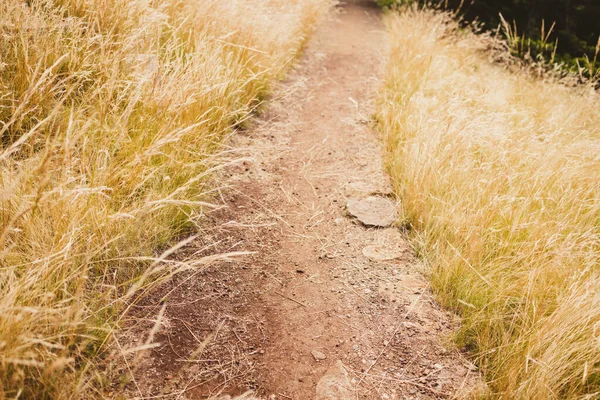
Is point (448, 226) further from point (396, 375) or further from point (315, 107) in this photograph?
point (315, 107)

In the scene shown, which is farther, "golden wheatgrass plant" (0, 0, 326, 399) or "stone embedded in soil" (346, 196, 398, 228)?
"stone embedded in soil" (346, 196, 398, 228)

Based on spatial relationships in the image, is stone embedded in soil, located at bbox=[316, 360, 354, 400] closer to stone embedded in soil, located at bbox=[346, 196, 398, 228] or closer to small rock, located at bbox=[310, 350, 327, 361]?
Result: small rock, located at bbox=[310, 350, 327, 361]

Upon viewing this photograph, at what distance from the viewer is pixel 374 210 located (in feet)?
9.48

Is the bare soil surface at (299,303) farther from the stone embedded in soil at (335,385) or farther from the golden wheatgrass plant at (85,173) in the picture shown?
the golden wheatgrass plant at (85,173)

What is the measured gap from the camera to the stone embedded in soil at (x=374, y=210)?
2.79 m

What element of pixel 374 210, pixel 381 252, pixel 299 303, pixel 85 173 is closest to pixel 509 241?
pixel 381 252

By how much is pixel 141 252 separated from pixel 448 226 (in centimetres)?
199

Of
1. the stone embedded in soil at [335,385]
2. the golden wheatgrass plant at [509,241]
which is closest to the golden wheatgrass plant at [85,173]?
the stone embedded in soil at [335,385]

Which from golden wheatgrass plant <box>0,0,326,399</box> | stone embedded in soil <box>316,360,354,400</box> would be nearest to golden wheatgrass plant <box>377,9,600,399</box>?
stone embedded in soil <box>316,360,354,400</box>

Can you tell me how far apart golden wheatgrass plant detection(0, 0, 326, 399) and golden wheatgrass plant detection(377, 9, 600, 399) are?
160 cm

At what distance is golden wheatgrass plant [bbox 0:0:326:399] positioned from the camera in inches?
52.5

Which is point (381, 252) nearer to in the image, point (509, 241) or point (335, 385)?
point (509, 241)

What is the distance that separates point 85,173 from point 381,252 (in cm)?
198

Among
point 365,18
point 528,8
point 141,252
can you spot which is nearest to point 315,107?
point 141,252
